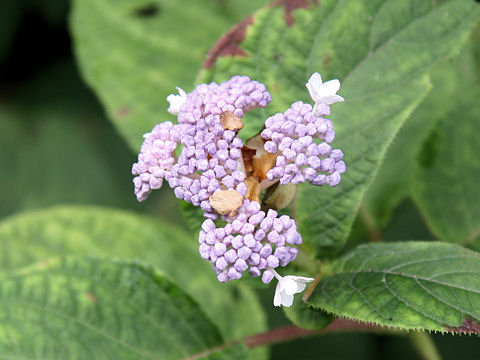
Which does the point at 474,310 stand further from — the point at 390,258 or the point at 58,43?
the point at 58,43

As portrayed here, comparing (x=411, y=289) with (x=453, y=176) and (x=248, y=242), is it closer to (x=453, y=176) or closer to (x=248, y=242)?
(x=248, y=242)

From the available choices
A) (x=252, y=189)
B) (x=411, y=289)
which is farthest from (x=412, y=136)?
(x=252, y=189)

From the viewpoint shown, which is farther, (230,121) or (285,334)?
(285,334)

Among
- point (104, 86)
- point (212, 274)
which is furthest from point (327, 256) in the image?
point (104, 86)

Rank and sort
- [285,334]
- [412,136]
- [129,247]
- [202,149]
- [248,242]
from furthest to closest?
1. [412,136]
2. [129,247]
3. [285,334]
4. [202,149]
5. [248,242]

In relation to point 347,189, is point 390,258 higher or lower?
lower

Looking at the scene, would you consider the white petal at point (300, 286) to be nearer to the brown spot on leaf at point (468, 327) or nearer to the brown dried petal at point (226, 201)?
the brown dried petal at point (226, 201)
